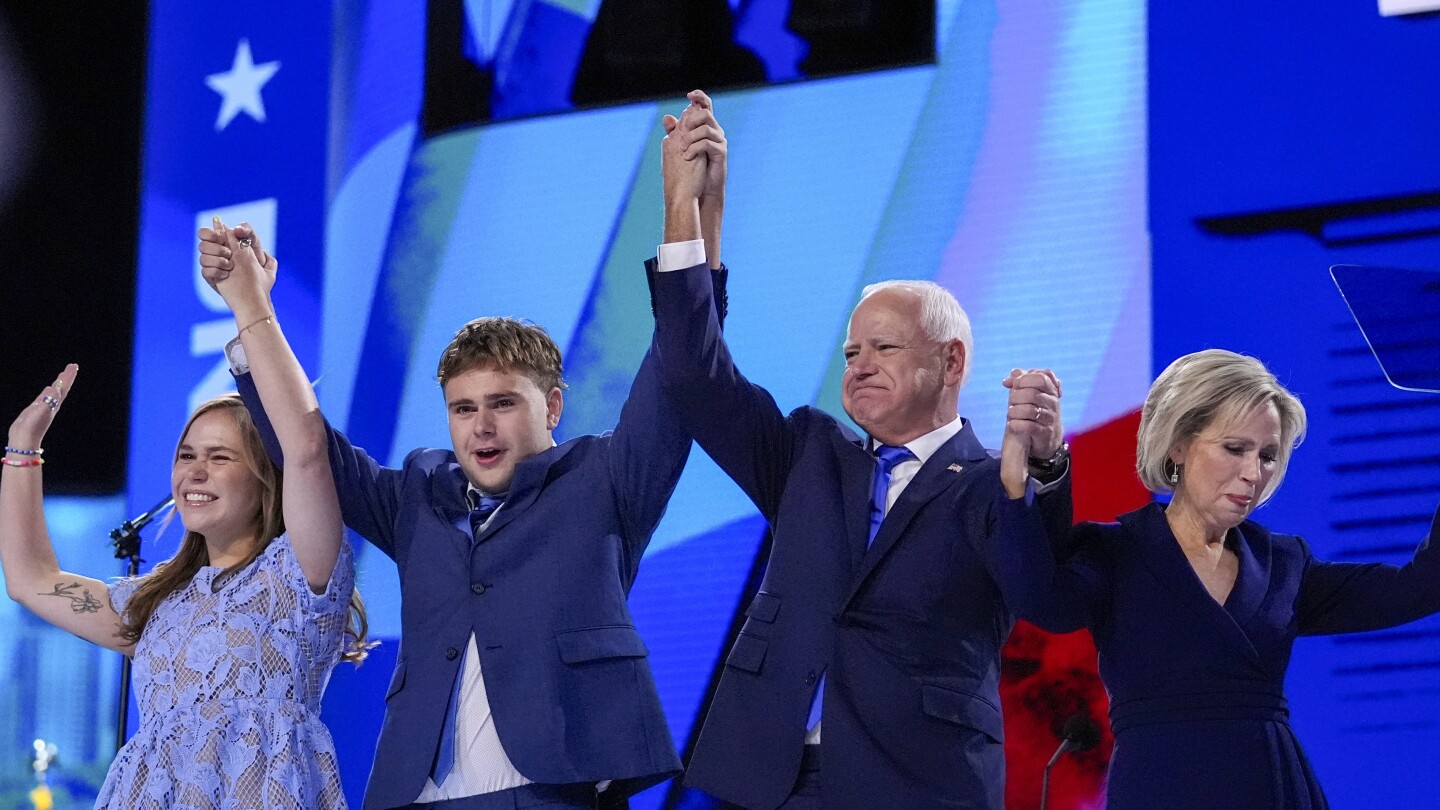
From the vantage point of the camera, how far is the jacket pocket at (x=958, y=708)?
2.31 meters

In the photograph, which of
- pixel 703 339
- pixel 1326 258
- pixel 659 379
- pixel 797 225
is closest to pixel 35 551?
pixel 659 379

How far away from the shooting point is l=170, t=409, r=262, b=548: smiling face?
290cm

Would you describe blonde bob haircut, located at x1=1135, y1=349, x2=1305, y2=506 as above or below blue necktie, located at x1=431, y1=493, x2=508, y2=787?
above

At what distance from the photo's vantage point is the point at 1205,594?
2330 mm

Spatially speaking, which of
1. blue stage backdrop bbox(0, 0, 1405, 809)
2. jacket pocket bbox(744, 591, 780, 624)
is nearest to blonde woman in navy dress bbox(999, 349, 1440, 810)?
jacket pocket bbox(744, 591, 780, 624)

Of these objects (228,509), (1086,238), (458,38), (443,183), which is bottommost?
(228,509)

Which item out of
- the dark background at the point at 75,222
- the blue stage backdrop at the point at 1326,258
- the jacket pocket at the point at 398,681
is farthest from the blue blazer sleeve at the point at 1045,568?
the dark background at the point at 75,222

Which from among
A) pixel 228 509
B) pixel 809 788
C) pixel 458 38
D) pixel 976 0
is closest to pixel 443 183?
pixel 458 38

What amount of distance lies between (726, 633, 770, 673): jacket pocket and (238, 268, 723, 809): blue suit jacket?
189 millimetres

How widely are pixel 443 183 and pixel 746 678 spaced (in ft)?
9.19

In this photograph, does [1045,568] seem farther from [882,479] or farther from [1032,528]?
[882,479]

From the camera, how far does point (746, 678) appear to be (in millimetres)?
2395

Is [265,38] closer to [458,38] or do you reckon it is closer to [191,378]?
[458,38]

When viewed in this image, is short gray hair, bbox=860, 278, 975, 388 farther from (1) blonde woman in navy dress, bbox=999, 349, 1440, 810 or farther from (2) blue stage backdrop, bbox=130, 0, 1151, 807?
(2) blue stage backdrop, bbox=130, 0, 1151, 807
